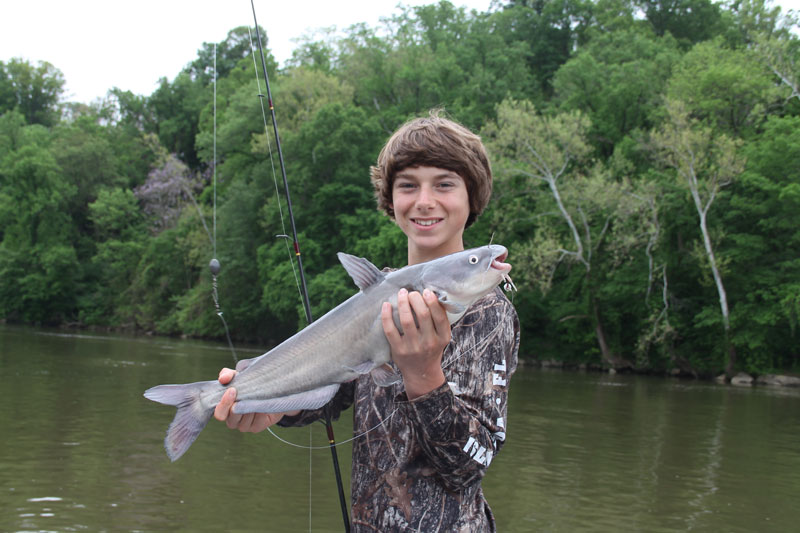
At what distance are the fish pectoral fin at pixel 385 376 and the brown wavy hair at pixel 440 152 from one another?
2.39 ft

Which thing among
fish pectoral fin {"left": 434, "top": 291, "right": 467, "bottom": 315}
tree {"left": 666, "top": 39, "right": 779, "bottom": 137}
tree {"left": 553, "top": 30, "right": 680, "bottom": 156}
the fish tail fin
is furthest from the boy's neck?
tree {"left": 553, "top": 30, "right": 680, "bottom": 156}

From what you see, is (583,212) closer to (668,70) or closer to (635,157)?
(635,157)

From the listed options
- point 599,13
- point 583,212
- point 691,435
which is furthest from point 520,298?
point 599,13

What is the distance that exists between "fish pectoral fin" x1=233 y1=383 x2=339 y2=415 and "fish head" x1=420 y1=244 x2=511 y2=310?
515 mm

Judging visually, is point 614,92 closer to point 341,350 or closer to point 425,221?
point 425,221

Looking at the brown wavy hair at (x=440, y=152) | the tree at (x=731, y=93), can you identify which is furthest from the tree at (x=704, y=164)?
the brown wavy hair at (x=440, y=152)

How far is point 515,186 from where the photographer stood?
127 ft

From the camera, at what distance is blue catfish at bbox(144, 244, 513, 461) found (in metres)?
2.35

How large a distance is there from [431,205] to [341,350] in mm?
597

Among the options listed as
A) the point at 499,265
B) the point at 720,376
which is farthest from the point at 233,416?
the point at 720,376

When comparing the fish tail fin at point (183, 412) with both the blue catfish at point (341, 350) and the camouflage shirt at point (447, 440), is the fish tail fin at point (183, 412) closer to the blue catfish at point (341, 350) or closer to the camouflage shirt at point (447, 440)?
the blue catfish at point (341, 350)

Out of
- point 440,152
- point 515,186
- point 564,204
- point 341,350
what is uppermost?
point 515,186

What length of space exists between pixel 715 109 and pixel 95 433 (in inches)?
1218

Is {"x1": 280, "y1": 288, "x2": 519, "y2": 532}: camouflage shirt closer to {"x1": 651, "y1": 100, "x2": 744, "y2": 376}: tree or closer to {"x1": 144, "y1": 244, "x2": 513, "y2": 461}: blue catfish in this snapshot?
{"x1": 144, "y1": 244, "x2": 513, "y2": 461}: blue catfish
